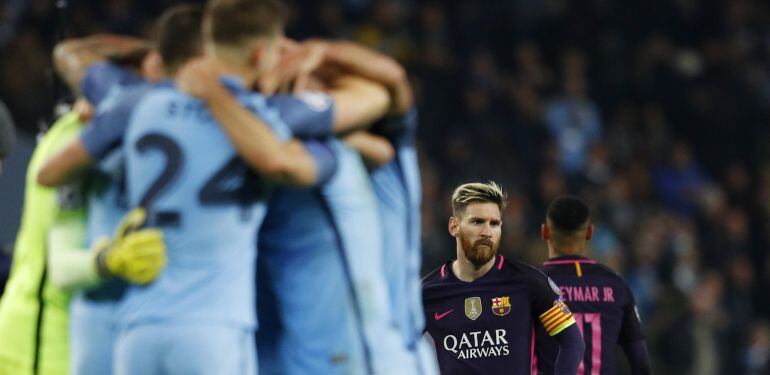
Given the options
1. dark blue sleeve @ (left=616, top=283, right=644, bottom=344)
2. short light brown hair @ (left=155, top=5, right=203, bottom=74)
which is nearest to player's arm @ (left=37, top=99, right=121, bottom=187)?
short light brown hair @ (left=155, top=5, right=203, bottom=74)

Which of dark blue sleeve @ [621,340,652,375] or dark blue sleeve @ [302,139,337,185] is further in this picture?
dark blue sleeve @ [621,340,652,375]

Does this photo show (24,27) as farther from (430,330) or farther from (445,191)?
(430,330)

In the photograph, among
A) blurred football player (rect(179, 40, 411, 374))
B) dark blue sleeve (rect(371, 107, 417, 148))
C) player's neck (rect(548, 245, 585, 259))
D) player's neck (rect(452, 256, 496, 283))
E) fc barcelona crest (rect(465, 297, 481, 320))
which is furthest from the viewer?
player's neck (rect(548, 245, 585, 259))

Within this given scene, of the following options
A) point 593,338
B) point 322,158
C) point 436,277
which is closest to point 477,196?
point 436,277


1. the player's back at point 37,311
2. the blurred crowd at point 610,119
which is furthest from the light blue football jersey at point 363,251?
the blurred crowd at point 610,119

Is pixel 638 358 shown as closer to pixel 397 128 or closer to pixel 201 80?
pixel 397 128

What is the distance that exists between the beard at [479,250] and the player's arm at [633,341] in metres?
0.95

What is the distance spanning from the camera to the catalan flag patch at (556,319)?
22.4ft

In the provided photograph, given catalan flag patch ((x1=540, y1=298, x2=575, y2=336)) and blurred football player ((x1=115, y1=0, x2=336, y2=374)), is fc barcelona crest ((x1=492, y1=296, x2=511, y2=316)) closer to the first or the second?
catalan flag patch ((x1=540, y1=298, x2=575, y2=336))

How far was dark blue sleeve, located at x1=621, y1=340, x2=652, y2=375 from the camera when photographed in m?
7.30

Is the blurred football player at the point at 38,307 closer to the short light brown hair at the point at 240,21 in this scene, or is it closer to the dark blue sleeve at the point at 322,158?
the short light brown hair at the point at 240,21

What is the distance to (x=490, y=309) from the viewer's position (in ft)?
22.8

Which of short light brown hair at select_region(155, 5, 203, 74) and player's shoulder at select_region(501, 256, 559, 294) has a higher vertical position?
short light brown hair at select_region(155, 5, 203, 74)

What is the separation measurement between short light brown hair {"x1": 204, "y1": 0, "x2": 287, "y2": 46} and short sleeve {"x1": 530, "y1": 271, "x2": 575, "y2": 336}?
236cm
